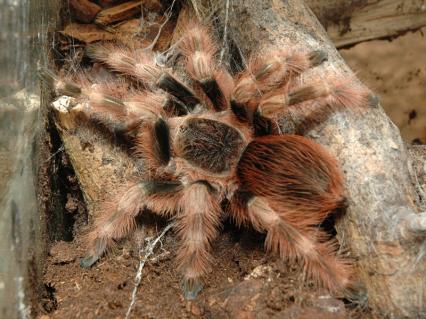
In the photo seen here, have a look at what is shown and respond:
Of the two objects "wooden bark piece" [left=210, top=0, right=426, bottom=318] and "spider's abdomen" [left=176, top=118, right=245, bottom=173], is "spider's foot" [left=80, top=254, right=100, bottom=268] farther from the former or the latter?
"wooden bark piece" [left=210, top=0, right=426, bottom=318]

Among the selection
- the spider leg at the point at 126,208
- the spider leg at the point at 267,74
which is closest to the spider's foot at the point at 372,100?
the spider leg at the point at 267,74

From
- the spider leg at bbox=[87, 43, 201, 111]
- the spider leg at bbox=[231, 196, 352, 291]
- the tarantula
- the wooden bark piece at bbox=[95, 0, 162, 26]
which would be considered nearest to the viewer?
the spider leg at bbox=[231, 196, 352, 291]

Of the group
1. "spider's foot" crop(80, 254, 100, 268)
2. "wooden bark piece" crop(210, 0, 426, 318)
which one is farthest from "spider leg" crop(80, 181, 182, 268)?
"wooden bark piece" crop(210, 0, 426, 318)

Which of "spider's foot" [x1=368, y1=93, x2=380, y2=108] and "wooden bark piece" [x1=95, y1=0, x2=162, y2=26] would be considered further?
"wooden bark piece" [x1=95, y1=0, x2=162, y2=26]

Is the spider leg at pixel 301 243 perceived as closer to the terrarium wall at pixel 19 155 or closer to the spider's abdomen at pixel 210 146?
the spider's abdomen at pixel 210 146

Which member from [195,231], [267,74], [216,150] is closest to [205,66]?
[267,74]

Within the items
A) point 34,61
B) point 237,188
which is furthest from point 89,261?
point 34,61

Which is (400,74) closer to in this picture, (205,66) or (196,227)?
(205,66)
